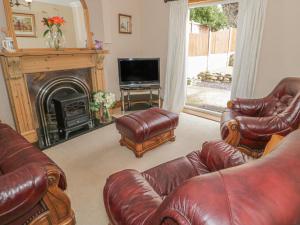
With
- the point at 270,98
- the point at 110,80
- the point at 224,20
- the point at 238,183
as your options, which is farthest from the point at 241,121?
the point at 224,20

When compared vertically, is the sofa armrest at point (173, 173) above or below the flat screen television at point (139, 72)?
below

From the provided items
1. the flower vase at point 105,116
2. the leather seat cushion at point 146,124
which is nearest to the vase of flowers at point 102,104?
the flower vase at point 105,116

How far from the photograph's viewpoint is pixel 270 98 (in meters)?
2.78

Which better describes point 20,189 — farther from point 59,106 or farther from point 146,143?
point 59,106

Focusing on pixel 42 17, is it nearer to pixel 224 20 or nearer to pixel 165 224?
pixel 165 224

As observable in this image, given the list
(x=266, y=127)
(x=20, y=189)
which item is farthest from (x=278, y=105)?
(x=20, y=189)

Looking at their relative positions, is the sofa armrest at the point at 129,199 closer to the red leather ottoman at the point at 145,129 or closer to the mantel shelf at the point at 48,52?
the red leather ottoman at the point at 145,129

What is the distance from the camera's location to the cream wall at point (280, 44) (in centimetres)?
284

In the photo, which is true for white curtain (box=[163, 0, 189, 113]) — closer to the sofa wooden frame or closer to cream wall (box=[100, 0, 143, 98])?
cream wall (box=[100, 0, 143, 98])

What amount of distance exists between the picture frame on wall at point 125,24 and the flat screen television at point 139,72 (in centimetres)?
74

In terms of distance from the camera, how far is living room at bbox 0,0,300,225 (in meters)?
0.61

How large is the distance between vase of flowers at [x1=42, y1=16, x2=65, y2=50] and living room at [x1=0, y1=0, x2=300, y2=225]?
0.06 feet

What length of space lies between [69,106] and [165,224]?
2985 millimetres

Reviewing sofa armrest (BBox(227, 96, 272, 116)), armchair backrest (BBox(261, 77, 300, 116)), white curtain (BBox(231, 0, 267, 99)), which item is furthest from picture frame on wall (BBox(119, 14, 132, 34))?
armchair backrest (BBox(261, 77, 300, 116))
